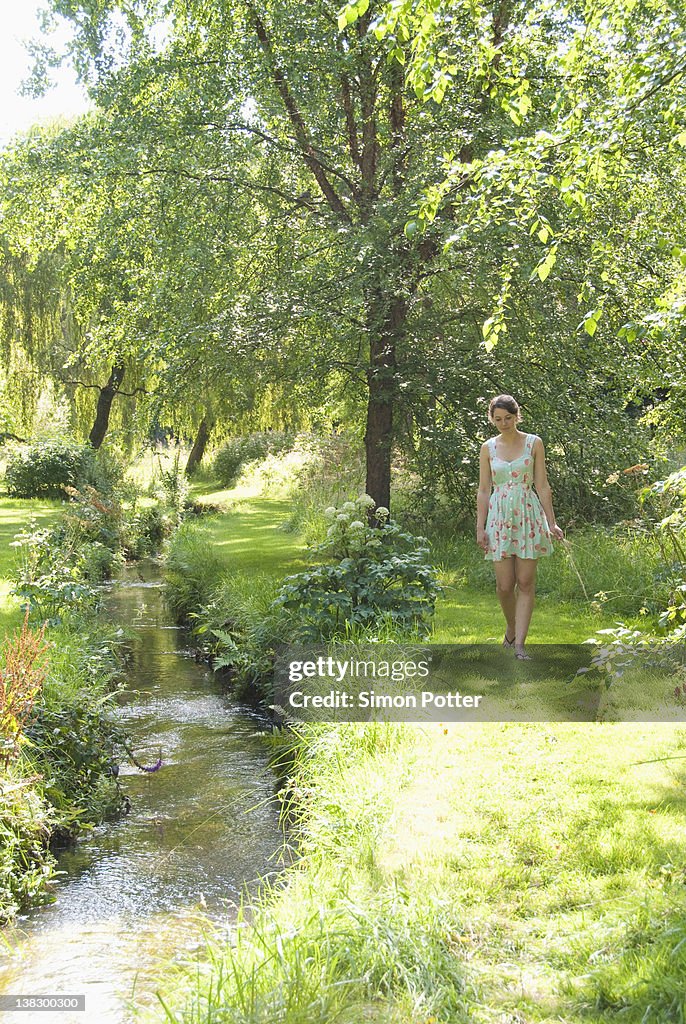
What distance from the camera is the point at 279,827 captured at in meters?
5.73

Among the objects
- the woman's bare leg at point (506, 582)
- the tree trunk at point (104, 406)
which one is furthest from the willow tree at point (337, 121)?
the tree trunk at point (104, 406)

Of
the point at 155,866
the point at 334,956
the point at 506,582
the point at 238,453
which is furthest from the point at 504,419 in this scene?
the point at 238,453

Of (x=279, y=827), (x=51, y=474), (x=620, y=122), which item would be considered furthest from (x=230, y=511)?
(x=620, y=122)

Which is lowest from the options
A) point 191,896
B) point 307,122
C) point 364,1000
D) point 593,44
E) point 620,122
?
point 191,896

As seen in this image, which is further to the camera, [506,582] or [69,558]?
[69,558]

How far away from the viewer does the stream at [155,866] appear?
4.10m

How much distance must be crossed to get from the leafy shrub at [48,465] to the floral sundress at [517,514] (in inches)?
684

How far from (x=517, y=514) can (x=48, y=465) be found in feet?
60.5

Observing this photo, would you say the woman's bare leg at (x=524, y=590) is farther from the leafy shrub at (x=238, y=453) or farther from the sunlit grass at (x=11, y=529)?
the leafy shrub at (x=238, y=453)

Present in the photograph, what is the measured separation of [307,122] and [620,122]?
25.0 ft

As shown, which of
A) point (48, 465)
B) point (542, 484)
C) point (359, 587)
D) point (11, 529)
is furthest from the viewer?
point (48, 465)

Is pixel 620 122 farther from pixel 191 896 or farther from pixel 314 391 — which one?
pixel 314 391

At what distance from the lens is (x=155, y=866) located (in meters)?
5.25

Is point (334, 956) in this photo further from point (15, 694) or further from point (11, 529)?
point (11, 529)
